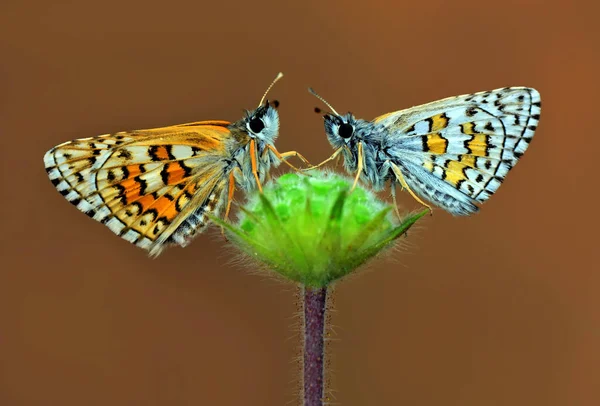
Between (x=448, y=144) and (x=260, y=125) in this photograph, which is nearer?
(x=448, y=144)

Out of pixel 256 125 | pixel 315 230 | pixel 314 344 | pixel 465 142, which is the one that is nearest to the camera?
pixel 314 344

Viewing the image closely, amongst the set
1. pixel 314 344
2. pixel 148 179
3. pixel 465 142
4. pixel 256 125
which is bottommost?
pixel 314 344

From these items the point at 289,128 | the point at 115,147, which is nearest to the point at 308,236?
the point at 115,147

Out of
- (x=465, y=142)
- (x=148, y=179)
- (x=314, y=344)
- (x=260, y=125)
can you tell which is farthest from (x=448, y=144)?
(x=148, y=179)

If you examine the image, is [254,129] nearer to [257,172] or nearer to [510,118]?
[257,172]

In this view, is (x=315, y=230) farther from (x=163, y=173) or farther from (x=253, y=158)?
(x=163, y=173)

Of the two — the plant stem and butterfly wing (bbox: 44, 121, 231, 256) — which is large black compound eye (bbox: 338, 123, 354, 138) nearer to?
butterfly wing (bbox: 44, 121, 231, 256)
